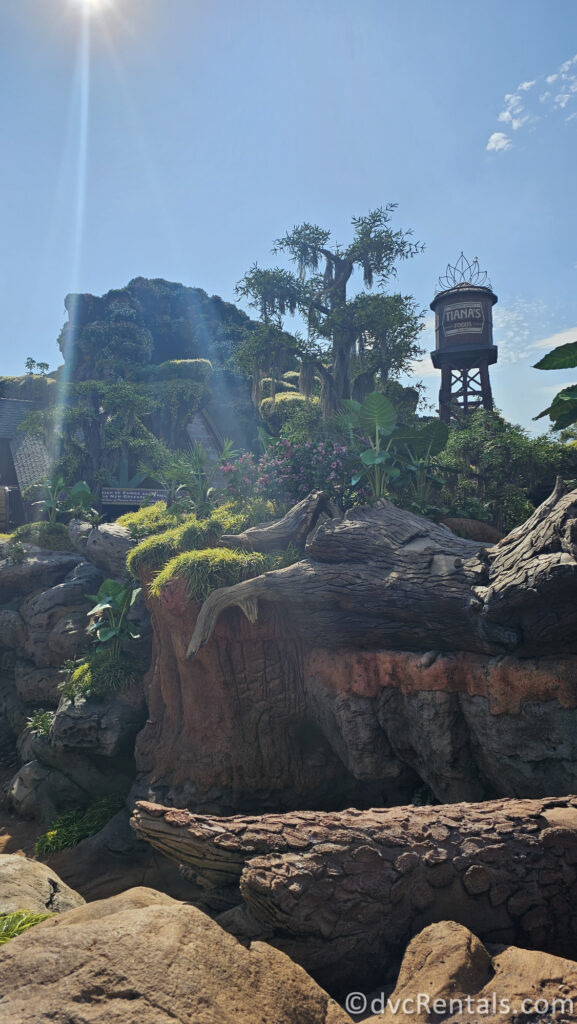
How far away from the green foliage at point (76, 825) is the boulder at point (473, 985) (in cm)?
696

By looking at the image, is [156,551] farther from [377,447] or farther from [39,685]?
[39,685]

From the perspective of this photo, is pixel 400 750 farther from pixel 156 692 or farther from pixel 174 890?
pixel 156 692

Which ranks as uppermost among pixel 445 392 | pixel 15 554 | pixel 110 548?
pixel 445 392

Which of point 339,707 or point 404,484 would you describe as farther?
point 404,484

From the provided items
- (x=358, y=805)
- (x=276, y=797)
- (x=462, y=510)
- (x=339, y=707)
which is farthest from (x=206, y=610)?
(x=462, y=510)

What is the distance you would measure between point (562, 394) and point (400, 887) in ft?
16.0

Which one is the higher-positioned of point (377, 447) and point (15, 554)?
point (377, 447)

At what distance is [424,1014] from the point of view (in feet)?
9.89

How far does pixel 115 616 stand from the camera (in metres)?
11.2

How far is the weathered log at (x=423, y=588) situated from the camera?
520 cm

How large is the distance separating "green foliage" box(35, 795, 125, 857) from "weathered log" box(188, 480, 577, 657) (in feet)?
12.6

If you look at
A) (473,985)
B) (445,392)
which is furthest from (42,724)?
(445,392)

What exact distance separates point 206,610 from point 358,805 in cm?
323

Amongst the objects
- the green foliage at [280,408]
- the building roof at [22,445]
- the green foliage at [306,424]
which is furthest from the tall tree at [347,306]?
the building roof at [22,445]
